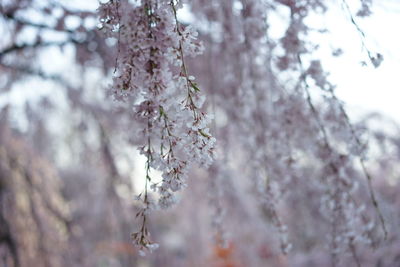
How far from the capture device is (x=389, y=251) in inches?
84.3

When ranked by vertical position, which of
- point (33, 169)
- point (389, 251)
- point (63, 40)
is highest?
point (63, 40)

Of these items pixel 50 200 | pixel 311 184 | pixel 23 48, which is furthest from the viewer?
pixel 50 200

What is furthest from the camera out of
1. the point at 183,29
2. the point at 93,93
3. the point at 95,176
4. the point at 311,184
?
the point at 95,176

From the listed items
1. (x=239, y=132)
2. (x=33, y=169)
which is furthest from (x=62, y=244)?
(x=239, y=132)

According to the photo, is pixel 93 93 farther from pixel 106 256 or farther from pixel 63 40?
pixel 106 256

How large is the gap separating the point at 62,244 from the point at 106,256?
5500mm

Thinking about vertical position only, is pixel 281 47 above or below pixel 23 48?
below

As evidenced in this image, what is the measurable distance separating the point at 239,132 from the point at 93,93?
1748mm

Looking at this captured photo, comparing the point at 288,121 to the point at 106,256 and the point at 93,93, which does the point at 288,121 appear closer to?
Result: the point at 93,93

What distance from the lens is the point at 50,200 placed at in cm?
280

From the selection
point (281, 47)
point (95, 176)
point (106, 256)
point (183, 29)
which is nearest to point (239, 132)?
point (281, 47)

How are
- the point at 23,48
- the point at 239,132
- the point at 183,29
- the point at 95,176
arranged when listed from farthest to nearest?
the point at 95,176
the point at 23,48
the point at 239,132
the point at 183,29

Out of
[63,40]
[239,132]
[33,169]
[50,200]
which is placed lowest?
[239,132]

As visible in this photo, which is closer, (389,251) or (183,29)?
(183,29)
